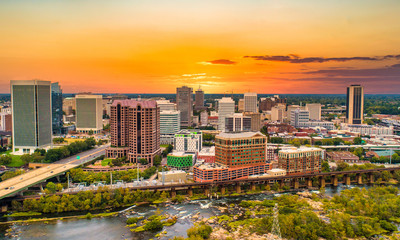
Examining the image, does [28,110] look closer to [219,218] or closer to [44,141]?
[44,141]

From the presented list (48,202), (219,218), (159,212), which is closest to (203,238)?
(219,218)

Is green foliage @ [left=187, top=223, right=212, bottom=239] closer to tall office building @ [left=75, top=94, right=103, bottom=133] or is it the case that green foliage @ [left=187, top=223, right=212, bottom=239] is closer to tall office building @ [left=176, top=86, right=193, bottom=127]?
tall office building @ [left=75, top=94, right=103, bottom=133]

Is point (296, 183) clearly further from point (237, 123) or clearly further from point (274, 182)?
point (237, 123)

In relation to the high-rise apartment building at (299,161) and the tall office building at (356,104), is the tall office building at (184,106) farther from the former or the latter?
the high-rise apartment building at (299,161)

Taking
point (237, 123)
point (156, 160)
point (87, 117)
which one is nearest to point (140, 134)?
point (156, 160)

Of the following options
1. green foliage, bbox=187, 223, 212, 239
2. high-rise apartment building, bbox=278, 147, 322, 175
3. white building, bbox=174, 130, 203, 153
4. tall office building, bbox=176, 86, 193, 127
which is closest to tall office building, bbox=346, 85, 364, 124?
tall office building, bbox=176, 86, 193, 127

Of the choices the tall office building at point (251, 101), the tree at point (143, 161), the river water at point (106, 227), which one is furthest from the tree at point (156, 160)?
the tall office building at point (251, 101)
